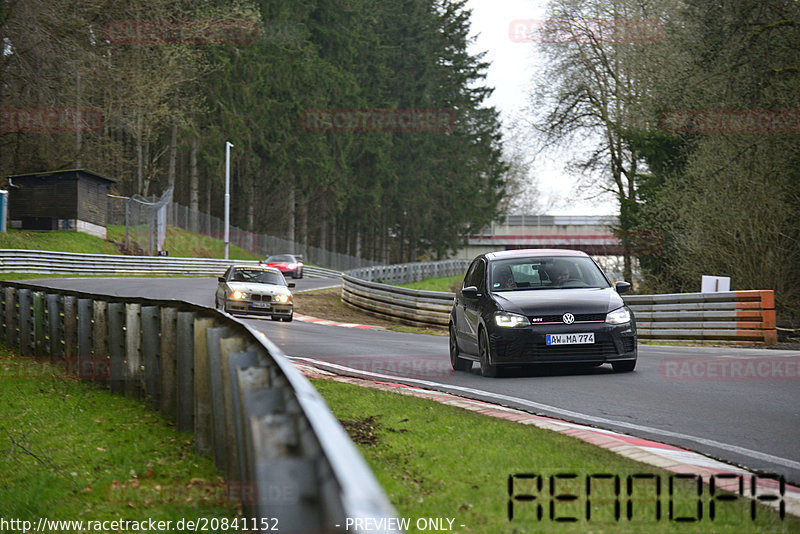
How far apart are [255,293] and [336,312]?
8419 millimetres

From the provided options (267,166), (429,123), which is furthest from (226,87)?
(429,123)

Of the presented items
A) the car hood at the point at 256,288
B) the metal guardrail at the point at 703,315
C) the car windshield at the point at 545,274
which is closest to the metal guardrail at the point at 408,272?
the car hood at the point at 256,288

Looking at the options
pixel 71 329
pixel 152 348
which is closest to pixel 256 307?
pixel 71 329

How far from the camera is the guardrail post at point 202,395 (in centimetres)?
753

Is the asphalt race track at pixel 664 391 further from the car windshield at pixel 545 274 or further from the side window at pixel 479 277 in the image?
the side window at pixel 479 277

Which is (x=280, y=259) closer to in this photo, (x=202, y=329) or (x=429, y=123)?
(x=429, y=123)

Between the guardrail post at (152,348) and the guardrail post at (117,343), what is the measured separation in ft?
3.24

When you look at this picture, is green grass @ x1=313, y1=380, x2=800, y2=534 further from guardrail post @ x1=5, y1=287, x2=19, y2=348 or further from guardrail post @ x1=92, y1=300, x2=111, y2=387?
guardrail post @ x1=5, y1=287, x2=19, y2=348

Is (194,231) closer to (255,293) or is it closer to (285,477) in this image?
(255,293)

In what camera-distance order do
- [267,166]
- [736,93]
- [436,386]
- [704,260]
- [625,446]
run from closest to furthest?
[625,446] < [436,386] < [736,93] < [704,260] < [267,166]

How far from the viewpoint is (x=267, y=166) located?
221ft

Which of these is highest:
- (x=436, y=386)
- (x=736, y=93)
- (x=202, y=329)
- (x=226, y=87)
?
(x=226, y=87)

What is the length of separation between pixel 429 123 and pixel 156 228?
32.2 m

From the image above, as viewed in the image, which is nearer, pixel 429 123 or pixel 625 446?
pixel 625 446
